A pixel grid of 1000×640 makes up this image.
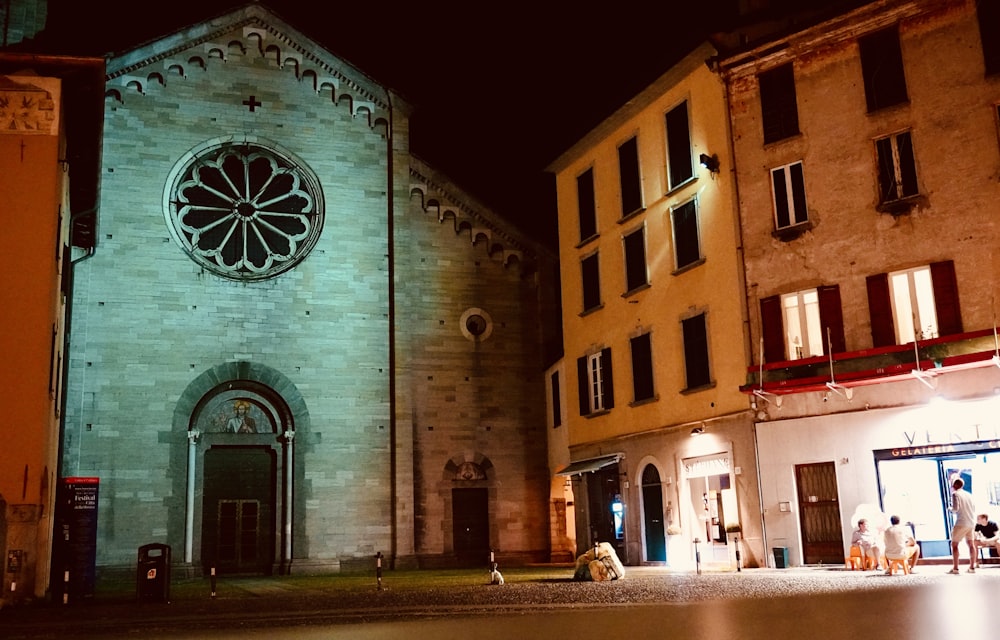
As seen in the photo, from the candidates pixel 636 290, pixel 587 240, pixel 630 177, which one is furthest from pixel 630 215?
pixel 587 240

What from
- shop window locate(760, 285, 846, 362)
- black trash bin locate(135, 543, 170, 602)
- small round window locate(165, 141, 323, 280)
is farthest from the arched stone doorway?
shop window locate(760, 285, 846, 362)

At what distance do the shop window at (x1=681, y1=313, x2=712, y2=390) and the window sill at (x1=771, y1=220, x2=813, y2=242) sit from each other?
9.51 ft

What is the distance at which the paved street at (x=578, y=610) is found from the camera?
10.2 m

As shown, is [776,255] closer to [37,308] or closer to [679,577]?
[679,577]

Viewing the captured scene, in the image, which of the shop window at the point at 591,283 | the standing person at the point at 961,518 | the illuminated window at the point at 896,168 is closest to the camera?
the standing person at the point at 961,518

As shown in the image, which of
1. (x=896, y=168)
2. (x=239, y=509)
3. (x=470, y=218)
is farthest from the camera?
(x=470, y=218)

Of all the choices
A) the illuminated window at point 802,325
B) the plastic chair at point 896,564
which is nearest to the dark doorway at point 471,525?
the illuminated window at point 802,325

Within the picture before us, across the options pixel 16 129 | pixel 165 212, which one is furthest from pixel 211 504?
pixel 16 129

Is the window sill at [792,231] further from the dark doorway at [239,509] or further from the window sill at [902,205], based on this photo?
the dark doorway at [239,509]

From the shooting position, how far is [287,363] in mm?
30312

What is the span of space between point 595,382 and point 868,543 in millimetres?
11115

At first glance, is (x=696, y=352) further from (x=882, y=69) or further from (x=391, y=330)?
(x=391, y=330)

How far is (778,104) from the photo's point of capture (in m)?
23.4

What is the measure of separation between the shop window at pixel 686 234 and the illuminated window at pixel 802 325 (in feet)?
10.00
